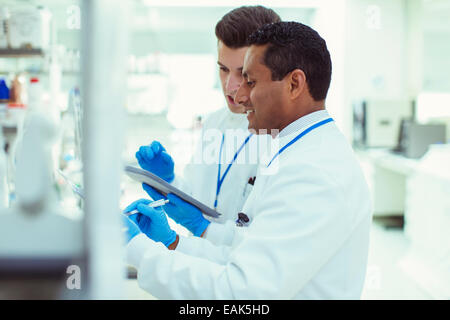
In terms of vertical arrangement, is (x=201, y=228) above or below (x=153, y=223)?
below

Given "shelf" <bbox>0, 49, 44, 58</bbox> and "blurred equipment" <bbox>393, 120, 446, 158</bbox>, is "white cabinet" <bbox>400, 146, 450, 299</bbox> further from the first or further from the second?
"shelf" <bbox>0, 49, 44, 58</bbox>

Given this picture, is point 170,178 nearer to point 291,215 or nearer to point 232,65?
point 232,65

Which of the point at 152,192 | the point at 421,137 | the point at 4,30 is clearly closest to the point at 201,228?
the point at 152,192

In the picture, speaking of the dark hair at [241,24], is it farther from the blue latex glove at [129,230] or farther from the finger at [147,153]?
the blue latex glove at [129,230]

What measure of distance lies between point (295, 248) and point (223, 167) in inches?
33.7

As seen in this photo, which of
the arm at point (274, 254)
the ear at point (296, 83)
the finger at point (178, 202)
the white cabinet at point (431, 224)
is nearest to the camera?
the arm at point (274, 254)

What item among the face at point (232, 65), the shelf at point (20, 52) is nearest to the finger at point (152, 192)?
the face at point (232, 65)

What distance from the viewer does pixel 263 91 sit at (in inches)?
42.9

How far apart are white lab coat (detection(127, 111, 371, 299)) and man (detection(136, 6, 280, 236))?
1.69 feet

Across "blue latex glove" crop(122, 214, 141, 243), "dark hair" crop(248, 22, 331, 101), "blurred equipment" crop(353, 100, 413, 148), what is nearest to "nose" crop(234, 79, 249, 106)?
"dark hair" crop(248, 22, 331, 101)

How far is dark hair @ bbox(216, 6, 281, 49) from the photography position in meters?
1.49

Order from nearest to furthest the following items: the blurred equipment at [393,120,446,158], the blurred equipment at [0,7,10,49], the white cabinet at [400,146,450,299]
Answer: the blurred equipment at [0,7,10,49]
the white cabinet at [400,146,450,299]
the blurred equipment at [393,120,446,158]

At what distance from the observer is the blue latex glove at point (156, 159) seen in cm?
155
